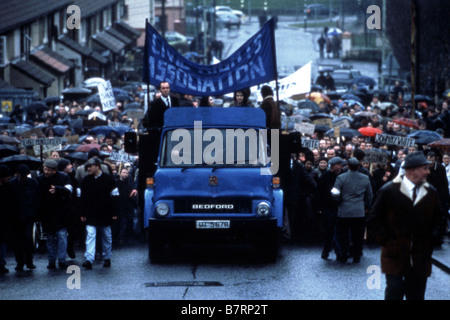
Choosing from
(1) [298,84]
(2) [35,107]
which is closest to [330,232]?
(1) [298,84]

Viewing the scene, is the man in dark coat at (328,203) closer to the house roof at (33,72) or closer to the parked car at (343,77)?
the house roof at (33,72)

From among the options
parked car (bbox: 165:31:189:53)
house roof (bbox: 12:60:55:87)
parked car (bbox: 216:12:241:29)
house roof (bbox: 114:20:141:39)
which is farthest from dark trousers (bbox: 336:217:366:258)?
parked car (bbox: 216:12:241:29)

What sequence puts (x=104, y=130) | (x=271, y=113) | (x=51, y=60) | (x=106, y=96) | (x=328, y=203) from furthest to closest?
(x=51, y=60) < (x=106, y=96) < (x=104, y=130) < (x=271, y=113) < (x=328, y=203)

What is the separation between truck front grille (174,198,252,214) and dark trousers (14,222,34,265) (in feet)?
7.60

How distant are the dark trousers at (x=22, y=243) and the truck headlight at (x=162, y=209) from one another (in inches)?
80.9

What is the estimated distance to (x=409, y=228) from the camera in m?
10.1

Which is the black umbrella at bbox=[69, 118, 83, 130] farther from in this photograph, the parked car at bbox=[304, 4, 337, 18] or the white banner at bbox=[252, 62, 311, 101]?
the parked car at bbox=[304, 4, 337, 18]

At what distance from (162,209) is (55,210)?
5.43 ft

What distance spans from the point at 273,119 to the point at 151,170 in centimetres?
226

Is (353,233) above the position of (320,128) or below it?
below

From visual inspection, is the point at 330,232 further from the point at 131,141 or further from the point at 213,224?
the point at 131,141

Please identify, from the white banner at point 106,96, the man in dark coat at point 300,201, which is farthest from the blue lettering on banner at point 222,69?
the white banner at point 106,96

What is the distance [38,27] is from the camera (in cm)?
5481
